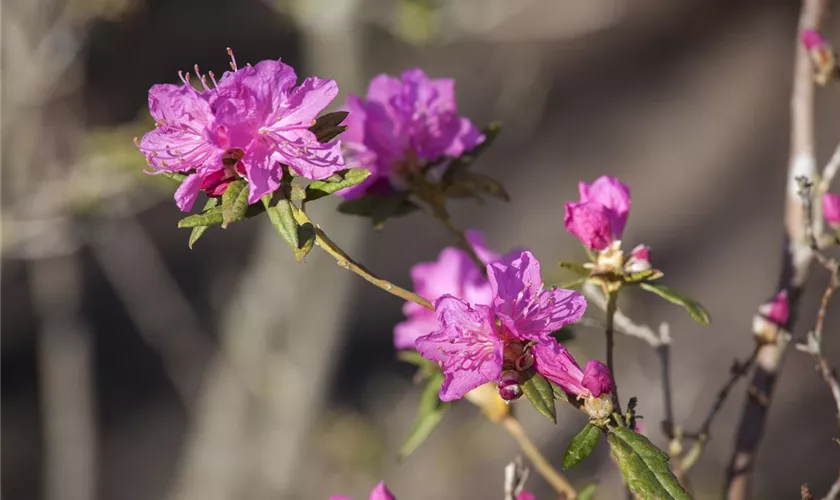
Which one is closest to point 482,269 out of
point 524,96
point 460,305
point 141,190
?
point 460,305

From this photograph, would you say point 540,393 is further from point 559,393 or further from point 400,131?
point 400,131

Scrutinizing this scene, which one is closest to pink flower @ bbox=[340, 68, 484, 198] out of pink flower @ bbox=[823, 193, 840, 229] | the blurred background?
pink flower @ bbox=[823, 193, 840, 229]

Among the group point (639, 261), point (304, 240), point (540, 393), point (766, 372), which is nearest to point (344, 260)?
point (304, 240)

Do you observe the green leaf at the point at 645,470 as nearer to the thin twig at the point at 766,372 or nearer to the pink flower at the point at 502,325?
the pink flower at the point at 502,325

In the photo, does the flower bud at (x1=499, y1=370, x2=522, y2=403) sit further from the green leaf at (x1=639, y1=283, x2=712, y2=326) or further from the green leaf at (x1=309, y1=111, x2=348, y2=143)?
the green leaf at (x1=309, y1=111, x2=348, y2=143)

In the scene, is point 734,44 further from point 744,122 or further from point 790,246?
point 790,246

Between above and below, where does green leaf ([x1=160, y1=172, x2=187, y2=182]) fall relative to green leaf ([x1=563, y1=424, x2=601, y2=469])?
above
